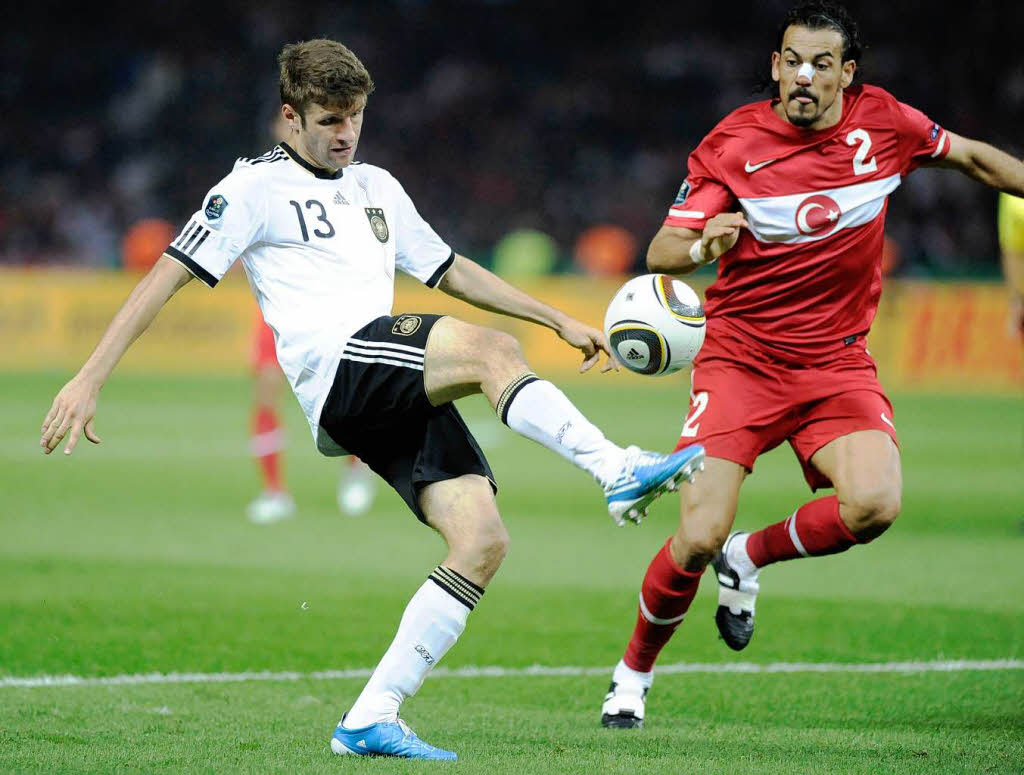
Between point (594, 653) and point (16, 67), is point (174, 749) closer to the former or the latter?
point (594, 653)

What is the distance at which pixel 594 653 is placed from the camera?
6.95 m

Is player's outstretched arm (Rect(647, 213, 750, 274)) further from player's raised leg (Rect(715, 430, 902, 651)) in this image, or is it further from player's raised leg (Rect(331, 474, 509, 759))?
player's raised leg (Rect(331, 474, 509, 759))

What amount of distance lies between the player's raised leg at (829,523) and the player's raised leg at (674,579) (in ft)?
1.15

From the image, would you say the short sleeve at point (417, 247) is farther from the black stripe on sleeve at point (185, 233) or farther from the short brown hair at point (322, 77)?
the black stripe on sleeve at point (185, 233)

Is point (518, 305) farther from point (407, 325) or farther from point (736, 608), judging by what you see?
point (736, 608)

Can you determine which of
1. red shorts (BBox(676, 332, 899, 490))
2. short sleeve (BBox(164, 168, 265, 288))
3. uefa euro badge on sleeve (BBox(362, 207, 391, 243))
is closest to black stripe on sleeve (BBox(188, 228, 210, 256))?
short sleeve (BBox(164, 168, 265, 288))

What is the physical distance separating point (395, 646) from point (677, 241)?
1.87 m

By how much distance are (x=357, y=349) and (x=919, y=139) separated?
2.51 metres

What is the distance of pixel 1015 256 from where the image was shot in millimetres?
10641

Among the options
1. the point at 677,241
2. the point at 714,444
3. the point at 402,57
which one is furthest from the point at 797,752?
the point at 402,57

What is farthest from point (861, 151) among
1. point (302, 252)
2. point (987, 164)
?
point (302, 252)

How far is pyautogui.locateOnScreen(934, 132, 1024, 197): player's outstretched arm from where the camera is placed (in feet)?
19.0

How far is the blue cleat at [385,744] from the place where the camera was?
4652 mm

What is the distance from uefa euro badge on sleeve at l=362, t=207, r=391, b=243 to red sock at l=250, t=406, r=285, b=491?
6248mm
